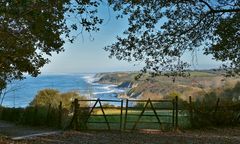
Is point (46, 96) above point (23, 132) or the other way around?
above

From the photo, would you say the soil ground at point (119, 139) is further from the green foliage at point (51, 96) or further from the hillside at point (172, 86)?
the hillside at point (172, 86)

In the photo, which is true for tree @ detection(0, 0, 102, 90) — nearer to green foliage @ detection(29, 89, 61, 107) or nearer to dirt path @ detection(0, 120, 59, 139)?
dirt path @ detection(0, 120, 59, 139)

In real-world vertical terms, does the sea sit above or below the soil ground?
above

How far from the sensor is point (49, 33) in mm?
11328

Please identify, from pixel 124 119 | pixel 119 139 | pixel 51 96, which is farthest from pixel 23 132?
pixel 51 96

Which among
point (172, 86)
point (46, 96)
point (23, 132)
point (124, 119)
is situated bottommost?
point (23, 132)

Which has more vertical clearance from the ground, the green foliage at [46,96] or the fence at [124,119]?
the green foliage at [46,96]

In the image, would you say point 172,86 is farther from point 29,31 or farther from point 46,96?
point 29,31

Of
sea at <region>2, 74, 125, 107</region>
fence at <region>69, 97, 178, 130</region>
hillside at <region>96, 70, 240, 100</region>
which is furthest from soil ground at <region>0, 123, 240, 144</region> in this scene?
hillside at <region>96, 70, 240, 100</region>

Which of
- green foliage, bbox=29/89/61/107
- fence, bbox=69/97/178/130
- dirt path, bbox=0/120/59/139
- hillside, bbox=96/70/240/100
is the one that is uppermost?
hillside, bbox=96/70/240/100

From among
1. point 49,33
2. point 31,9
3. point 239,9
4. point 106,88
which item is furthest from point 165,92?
point 31,9

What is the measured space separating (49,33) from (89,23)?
1685mm

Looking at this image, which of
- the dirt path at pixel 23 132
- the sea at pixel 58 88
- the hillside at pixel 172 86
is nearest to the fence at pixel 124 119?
the dirt path at pixel 23 132

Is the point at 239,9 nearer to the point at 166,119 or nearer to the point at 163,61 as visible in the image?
A: the point at 163,61
